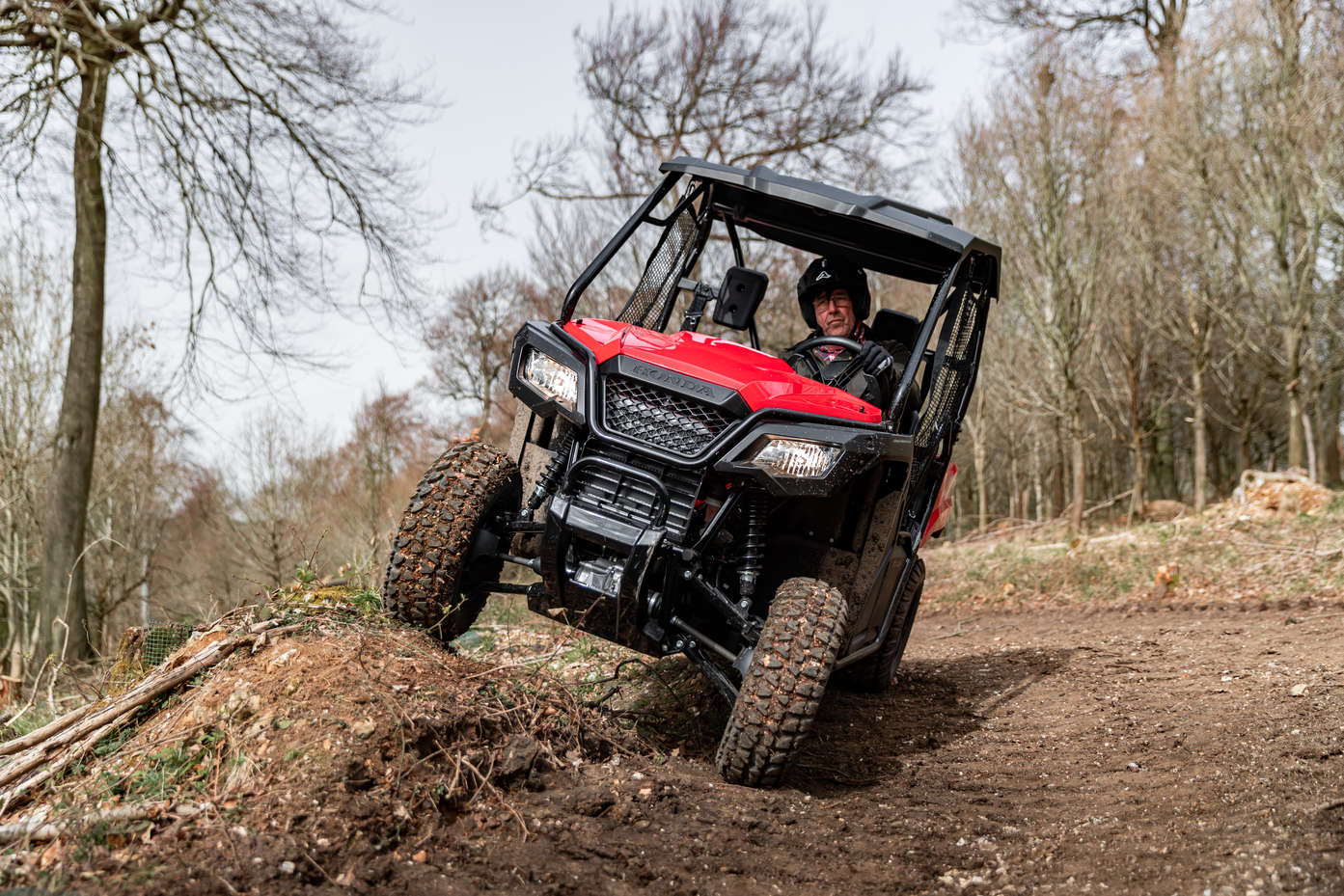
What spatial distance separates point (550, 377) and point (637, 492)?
0.60 meters

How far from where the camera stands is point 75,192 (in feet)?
38.2

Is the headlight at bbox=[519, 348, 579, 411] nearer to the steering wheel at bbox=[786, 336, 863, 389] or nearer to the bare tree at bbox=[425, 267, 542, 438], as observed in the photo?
the steering wheel at bbox=[786, 336, 863, 389]

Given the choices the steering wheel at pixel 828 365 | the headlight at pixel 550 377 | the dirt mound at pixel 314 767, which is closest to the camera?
the dirt mound at pixel 314 767

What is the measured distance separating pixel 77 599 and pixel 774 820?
10.6m

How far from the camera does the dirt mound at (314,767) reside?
293 centimetres

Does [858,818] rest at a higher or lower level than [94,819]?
higher

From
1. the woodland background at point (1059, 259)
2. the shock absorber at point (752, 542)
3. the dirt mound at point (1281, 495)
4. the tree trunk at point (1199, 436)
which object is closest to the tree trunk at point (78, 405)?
the woodland background at point (1059, 259)

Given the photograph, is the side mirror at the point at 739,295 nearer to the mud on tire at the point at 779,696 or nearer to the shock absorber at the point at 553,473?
the shock absorber at the point at 553,473

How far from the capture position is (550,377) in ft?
14.5

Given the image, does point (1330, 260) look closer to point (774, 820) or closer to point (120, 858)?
point (774, 820)

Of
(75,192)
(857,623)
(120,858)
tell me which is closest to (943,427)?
(857,623)

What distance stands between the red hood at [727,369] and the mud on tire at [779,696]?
0.80 m

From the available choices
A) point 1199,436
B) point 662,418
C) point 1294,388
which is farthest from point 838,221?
point 1199,436

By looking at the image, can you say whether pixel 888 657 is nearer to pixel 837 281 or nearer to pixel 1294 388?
pixel 837 281
